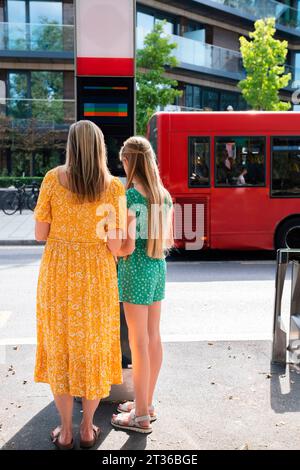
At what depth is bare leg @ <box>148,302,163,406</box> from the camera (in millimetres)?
3678

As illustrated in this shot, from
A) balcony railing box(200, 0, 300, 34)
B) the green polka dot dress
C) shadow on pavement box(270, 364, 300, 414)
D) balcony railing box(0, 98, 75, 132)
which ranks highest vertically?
balcony railing box(200, 0, 300, 34)

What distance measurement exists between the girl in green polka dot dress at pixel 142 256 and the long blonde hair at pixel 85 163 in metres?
0.27

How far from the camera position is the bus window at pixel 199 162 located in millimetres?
10945

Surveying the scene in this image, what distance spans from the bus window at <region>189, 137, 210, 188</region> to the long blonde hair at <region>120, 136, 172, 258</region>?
7.45 m

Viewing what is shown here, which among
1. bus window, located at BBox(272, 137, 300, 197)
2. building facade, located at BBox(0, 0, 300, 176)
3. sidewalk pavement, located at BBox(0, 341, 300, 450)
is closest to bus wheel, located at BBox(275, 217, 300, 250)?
bus window, located at BBox(272, 137, 300, 197)

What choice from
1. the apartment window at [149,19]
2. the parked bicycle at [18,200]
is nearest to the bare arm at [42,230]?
the parked bicycle at [18,200]

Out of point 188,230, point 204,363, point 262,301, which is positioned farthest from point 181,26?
point 204,363

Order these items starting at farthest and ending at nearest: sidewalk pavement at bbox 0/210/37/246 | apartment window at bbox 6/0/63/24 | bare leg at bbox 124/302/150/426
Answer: apartment window at bbox 6/0/63/24
sidewalk pavement at bbox 0/210/37/246
bare leg at bbox 124/302/150/426

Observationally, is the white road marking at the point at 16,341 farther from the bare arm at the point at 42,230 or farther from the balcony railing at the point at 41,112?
the balcony railing at the point at 41,112

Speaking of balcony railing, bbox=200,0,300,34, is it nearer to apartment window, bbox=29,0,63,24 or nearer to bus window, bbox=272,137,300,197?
apartment window, bbox=29,0,63,24

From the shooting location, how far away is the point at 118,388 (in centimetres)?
419

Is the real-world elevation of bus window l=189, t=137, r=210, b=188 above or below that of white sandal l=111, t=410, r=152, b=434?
above

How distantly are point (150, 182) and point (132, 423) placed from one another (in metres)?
1.55

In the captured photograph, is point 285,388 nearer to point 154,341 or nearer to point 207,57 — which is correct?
point 154,341
